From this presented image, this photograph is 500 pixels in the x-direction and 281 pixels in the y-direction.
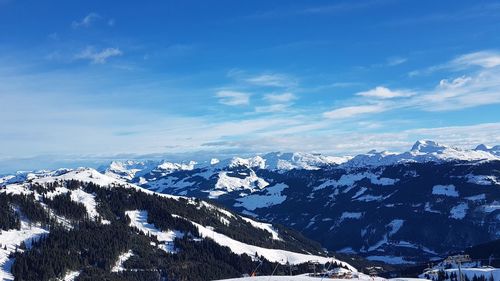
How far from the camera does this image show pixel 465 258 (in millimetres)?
150625

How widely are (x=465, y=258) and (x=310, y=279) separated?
4119 centimetres

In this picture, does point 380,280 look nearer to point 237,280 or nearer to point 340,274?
point 340,274

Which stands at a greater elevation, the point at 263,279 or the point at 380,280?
the point at 263,279

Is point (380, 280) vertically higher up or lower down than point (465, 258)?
lower down

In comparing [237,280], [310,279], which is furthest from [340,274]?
[237,280]

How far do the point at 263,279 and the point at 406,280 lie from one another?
49446 mm

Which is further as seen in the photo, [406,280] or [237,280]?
[406,280]

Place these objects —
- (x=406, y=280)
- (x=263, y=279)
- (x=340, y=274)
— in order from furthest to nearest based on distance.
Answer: (x=340, y=274) < (x=406, y=280) < (x=263, y=279)

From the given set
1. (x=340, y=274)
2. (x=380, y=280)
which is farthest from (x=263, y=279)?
(x=380, y=280)

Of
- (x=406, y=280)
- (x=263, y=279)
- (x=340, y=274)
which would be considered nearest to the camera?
(x=263, y=279)

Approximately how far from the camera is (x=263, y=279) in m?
143

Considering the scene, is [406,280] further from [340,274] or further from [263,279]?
[263,279]

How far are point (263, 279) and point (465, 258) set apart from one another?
5412 centimetres

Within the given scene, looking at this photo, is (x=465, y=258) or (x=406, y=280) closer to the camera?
(x=465, y=258)
